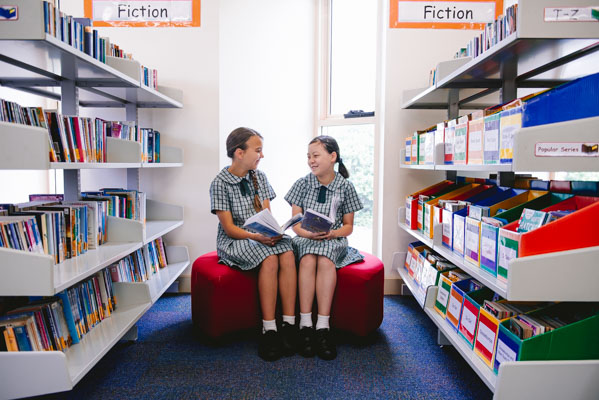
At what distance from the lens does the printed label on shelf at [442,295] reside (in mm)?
2107

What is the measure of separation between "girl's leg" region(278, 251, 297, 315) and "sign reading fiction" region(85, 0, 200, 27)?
2121 millimetres

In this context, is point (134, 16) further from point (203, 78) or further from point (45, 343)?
point (45, 343)

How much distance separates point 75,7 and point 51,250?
2373mm

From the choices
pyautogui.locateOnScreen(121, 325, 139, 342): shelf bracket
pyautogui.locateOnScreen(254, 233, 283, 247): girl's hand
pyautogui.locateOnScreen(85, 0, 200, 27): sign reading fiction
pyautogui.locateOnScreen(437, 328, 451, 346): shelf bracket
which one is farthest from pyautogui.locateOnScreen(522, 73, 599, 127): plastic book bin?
pyautogui.locateOnScreen(85, 0, 200, 27): sign reading fiction

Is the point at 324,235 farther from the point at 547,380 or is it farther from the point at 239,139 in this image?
the point at 547,380

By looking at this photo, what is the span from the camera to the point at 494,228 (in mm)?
1552

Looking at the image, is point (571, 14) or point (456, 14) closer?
point (571, 14)

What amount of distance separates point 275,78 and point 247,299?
7.14ft

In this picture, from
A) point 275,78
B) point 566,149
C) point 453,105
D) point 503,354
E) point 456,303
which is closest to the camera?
point 566,149

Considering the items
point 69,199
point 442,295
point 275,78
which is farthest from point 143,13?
point 442,295

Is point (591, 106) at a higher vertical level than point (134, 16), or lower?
lower

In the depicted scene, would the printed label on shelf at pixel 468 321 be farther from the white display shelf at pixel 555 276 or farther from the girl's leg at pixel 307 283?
the girl's leg at pixel 307 283

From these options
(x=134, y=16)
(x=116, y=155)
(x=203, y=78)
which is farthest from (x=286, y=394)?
(x=134, y=16)

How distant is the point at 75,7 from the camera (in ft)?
10.3
